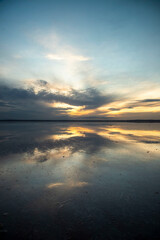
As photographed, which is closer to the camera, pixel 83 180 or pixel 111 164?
pixel 83 180

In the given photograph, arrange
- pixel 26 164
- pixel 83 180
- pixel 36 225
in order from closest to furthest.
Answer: pixel 36 225
pixel 83 180
pixel 26 164

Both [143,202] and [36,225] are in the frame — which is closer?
[36,225]

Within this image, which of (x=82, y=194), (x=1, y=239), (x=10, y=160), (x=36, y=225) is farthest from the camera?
(x=10, y=160)

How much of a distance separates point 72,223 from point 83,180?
268cm

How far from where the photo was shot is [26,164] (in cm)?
833

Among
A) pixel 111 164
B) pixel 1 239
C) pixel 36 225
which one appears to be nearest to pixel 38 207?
pixel 36 225

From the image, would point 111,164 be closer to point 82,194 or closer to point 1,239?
point 82,194

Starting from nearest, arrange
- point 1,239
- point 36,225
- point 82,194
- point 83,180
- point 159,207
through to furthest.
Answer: point 1,239, point 36,225, point 159,207, point 82,194, point 83,180

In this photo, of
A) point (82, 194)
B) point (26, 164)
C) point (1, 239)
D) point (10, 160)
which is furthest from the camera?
point (10, 160)

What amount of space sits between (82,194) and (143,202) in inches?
92.4

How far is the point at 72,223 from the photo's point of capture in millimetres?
3697

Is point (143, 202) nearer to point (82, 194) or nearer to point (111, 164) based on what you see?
point (82, 194)

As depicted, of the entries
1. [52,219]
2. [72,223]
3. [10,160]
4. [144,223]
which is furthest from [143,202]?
[10,160]

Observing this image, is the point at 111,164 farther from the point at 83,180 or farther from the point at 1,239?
the point at 1,239
